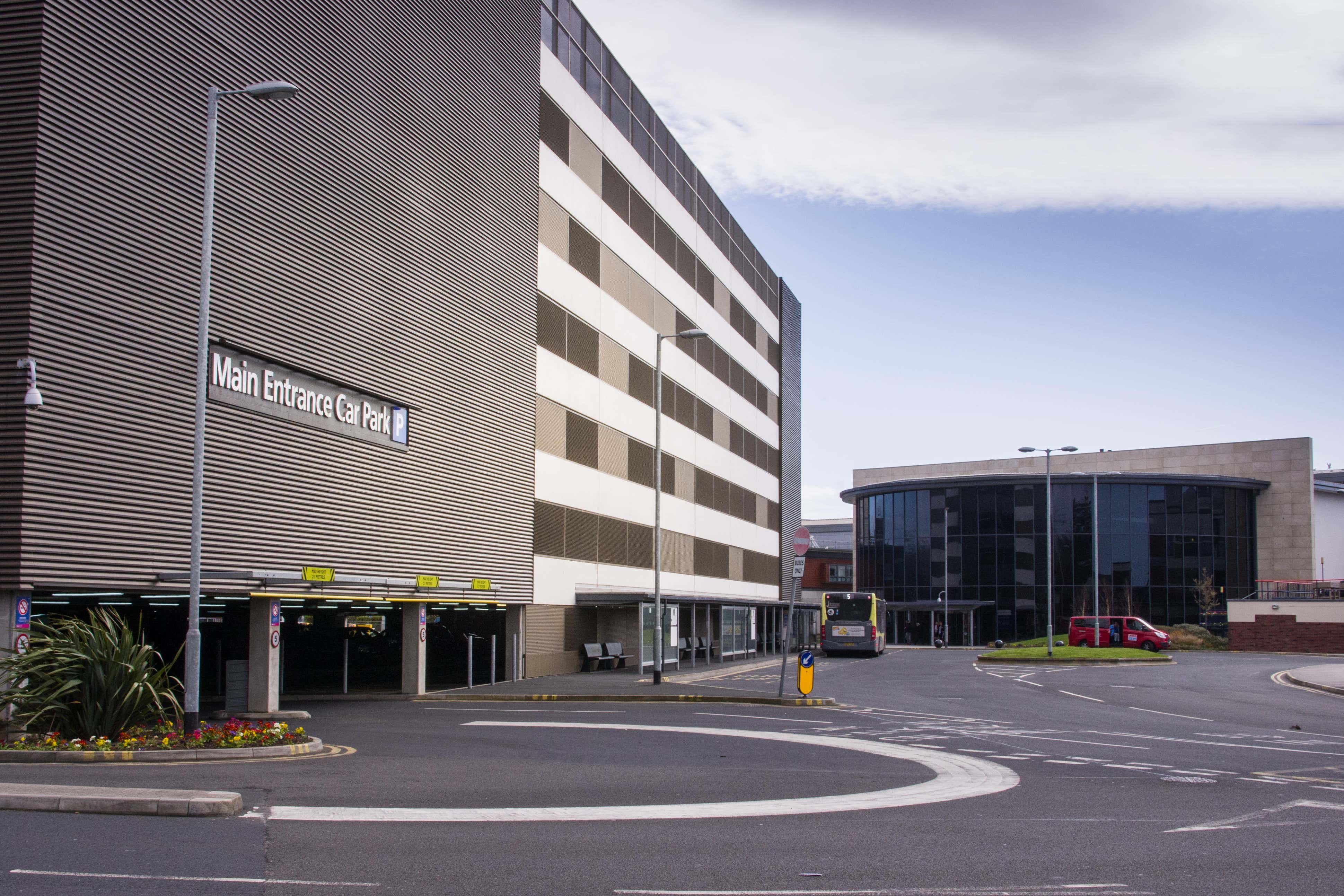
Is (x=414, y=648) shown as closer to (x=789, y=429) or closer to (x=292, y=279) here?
(x=292, y=279)

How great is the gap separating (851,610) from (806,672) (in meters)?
31.2

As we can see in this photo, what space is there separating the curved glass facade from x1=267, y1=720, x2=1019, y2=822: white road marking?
224 ft

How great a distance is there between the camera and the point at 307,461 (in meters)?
23.9

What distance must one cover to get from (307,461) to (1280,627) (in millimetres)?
57079

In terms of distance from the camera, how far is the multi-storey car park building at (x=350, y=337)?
18.4 metres

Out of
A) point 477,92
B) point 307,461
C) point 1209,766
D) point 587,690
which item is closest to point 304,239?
point 307,461

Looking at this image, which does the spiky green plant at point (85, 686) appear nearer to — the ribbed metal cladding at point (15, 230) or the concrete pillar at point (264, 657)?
the ribbed metal cladding at point (15, 230)

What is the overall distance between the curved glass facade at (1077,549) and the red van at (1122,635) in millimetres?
12791

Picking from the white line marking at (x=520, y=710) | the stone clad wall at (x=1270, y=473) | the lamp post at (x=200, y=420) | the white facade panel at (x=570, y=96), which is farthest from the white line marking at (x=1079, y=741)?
the stone clad wall at (x=1270, y=473)

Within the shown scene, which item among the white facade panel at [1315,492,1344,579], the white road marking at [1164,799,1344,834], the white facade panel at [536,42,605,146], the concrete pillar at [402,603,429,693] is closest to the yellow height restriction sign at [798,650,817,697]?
the concrete pillar at [402,603,429,693]

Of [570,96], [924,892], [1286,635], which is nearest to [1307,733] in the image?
[924,892]

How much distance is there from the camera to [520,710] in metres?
23.9

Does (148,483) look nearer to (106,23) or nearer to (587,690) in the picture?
(106,23)

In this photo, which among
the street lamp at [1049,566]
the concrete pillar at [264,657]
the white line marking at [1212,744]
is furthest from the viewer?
the street lamp at [1049,566]
